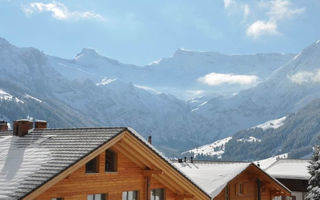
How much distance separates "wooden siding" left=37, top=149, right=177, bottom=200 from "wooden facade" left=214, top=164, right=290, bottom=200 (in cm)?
1371

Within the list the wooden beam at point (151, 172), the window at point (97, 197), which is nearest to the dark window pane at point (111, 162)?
the window at point (97, 197)

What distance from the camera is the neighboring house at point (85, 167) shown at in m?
13.9

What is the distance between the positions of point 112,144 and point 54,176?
2.79m

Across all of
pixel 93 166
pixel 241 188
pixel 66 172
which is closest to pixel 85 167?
pixel 93 166

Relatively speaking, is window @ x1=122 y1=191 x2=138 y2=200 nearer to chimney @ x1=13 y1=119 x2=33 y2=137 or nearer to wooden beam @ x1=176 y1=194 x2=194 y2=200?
wooden beam @ x1=176 y1=194 x2=194 y2=200

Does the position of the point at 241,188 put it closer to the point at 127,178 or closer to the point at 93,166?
the point at 127,178

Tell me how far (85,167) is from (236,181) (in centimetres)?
1880

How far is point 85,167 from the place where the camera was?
16.4m

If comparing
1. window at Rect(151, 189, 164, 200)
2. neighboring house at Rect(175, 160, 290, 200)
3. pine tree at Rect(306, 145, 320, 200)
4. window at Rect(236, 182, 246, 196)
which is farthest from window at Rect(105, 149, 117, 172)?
pine tree at Rect(306, 145, 320, 200)

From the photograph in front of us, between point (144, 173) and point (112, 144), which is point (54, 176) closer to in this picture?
point (112, 144)

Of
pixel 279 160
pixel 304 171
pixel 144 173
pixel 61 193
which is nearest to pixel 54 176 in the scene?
pixel 61 193

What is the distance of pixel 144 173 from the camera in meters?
18.5

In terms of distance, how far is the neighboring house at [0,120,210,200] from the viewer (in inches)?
548

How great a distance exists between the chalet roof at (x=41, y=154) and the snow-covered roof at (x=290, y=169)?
3985 cm
